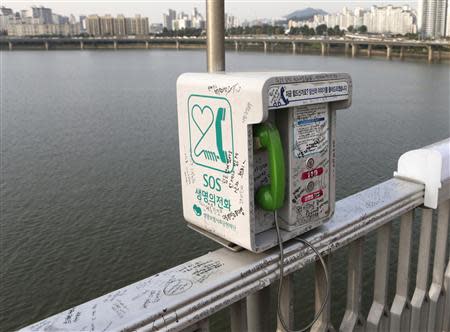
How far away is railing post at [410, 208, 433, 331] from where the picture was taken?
2494 mm

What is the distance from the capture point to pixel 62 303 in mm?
7957

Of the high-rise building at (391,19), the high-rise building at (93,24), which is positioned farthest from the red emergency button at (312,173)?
the high-rise building at (93,24)

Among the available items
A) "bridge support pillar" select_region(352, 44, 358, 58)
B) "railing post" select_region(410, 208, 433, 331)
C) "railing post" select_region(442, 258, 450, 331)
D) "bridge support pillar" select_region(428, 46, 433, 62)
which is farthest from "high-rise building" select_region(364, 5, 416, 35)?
"railing post" select_region(410, 208, 433, 331)

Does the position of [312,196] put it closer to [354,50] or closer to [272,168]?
[272,168]

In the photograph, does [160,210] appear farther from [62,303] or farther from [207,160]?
[207,160]

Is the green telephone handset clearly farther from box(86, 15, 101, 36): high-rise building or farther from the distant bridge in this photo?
box(86, 15, 101, 36): high-rise building

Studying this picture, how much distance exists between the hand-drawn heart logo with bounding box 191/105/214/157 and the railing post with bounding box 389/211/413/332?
1192mm

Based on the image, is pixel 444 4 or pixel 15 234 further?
pixel 444 4

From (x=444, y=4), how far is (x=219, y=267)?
144m

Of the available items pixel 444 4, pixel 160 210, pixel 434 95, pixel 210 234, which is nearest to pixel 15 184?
pixel 160 210

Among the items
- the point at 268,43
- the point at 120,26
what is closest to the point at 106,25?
the point at 120,26

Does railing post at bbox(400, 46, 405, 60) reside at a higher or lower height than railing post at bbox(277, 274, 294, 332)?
lower

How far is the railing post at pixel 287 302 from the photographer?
181 centimetres

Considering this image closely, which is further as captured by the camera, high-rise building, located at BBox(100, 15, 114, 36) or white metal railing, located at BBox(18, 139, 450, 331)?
high-rise building, located at BBox(100, 15, 114, 36)
